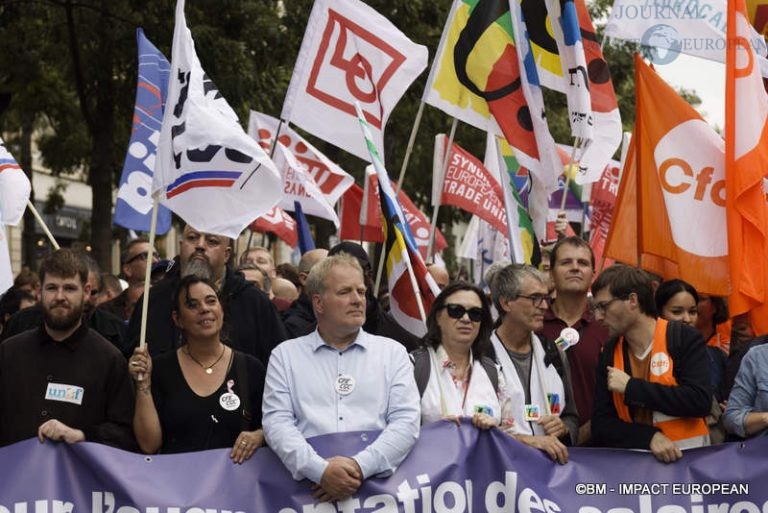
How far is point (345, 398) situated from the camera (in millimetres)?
6332

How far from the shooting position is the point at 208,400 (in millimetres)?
6531

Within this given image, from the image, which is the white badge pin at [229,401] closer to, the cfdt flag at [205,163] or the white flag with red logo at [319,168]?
the cfdt flag at [205,163]

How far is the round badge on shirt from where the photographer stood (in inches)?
249

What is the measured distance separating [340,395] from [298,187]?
6942mm

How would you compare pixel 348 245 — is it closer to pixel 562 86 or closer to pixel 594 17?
pixel 562 86

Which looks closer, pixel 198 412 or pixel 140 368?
pixel 140 368

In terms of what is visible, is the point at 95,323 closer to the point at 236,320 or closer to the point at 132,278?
the point at 236,320

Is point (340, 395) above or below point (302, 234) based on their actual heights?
below

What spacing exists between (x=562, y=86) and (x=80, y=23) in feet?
36.6

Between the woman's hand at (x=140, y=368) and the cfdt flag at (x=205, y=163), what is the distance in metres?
0.81

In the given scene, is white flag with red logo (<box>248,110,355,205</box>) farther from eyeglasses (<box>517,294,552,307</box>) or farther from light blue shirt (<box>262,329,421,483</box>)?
light blue shirt (<box>262,329,421,483</box>)

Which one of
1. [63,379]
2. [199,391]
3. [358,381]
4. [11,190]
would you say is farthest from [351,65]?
[63,379]

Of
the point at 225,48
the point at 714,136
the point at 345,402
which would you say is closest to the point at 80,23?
the point at 225,48

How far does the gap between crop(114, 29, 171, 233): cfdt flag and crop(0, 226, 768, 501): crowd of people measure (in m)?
2.73
